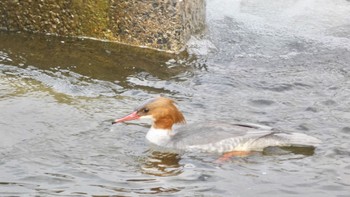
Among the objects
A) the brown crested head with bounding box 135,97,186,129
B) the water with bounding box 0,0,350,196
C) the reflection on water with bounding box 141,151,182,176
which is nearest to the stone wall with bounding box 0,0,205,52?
the water with bounding box 0,0,350,196

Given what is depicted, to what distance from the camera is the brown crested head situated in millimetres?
7352

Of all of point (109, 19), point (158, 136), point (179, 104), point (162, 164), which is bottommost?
point (162, 164)

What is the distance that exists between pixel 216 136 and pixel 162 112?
24.8 inches

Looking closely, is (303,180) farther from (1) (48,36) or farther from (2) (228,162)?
(1) (48,36)

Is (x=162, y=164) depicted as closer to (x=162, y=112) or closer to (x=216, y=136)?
(x=216, y=136)

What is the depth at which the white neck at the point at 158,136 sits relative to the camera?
23.9 feet

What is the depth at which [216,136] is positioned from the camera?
280 inches

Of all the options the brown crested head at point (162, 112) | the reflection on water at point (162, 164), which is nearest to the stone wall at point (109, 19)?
the brown crested head at point (162, 112)

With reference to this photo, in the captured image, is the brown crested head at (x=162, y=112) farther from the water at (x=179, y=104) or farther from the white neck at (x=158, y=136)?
the water at (x=179, y=104)

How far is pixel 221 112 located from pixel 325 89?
1458mm

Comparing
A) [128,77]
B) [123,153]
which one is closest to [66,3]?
[128,77]

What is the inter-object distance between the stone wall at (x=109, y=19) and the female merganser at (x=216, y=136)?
303cm

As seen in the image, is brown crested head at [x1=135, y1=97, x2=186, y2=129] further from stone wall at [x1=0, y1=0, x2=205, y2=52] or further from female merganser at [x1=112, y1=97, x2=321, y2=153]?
stone wall at [x1=0, y1=0, x2=205, y2=52]

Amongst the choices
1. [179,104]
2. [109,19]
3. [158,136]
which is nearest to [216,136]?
[158,136]
